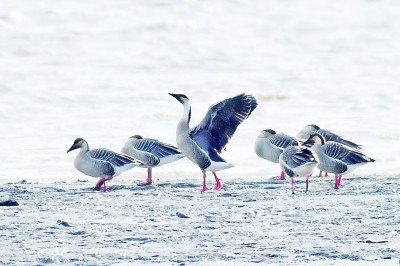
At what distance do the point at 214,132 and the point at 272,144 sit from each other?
1.43m

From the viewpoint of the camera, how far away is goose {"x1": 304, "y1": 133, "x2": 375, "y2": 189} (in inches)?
597

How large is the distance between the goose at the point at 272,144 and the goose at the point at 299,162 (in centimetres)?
166

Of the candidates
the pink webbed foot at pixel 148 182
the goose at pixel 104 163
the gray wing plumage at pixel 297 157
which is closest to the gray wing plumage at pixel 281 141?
the gray wing plumage at pixel 297 157

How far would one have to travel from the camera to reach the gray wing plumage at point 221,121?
601 inches

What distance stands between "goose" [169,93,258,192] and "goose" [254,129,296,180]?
3.95 feet

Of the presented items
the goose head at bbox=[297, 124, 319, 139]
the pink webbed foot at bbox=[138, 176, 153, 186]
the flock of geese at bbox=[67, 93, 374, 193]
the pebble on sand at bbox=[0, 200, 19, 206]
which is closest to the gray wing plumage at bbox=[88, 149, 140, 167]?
the flock of geese at bbox=[67, 93, 374, 193]

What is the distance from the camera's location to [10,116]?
24797 millimetres

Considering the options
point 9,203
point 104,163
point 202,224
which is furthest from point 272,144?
point 202,224

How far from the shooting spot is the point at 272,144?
16.9m

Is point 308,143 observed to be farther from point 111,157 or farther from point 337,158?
point 111,157

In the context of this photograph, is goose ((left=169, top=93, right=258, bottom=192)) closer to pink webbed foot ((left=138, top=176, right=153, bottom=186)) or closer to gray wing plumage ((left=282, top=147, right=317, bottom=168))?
pink webbed foot ((left=138, top=176, right=153, bottom=186))

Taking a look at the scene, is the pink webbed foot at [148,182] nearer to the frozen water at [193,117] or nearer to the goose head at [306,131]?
the frozen water at [193,117]

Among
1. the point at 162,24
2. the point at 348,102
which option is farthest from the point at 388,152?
the point at 162,24

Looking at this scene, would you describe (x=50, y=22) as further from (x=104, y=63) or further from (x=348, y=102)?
(x=348, y=102)
